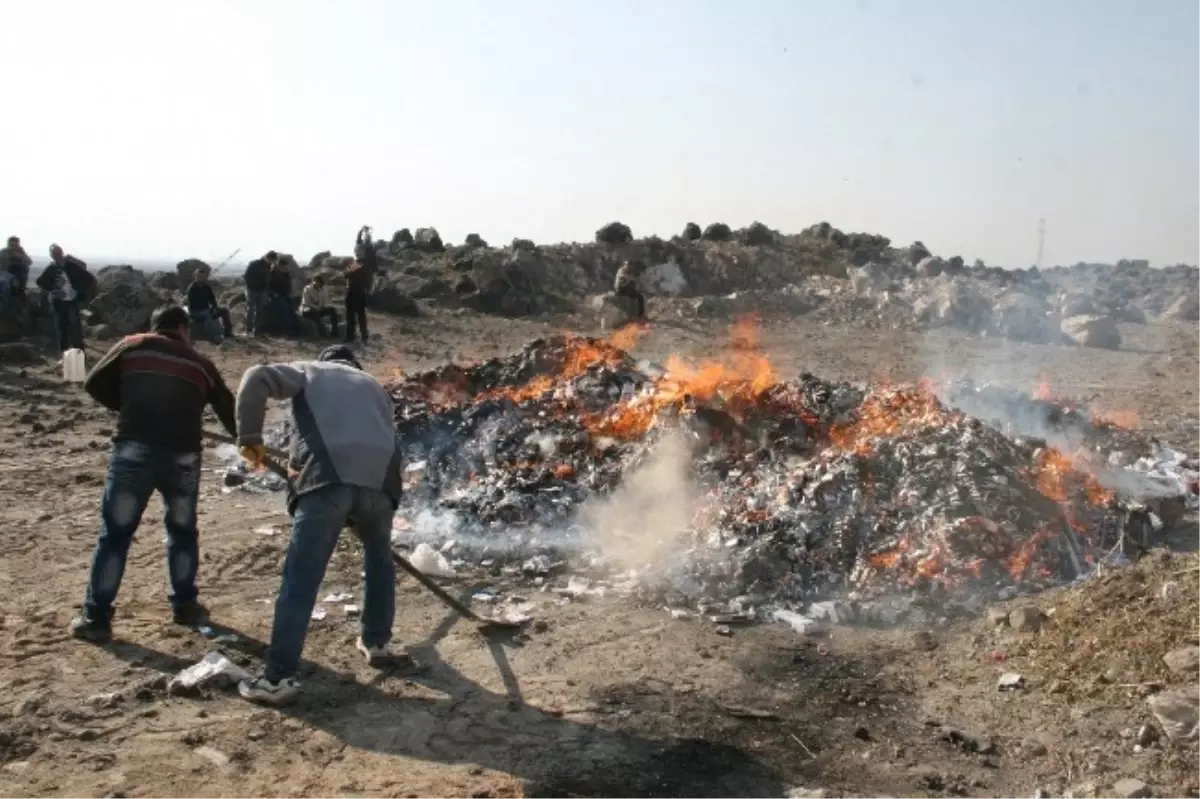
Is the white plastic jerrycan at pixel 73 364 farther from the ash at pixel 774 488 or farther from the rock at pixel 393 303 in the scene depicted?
the rock at pixel 393 303

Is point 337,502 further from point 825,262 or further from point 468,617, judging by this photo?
point 825,262

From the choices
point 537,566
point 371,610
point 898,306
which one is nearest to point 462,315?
point 898,306

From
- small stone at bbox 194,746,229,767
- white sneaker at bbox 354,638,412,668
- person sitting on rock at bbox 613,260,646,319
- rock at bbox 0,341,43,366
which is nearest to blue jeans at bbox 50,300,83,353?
rock at bbox 0,341,43,366

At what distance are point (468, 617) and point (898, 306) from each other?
19.5 meters

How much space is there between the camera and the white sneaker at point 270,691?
4387mm

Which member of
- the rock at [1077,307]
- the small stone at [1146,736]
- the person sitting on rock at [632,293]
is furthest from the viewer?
the rock at [1077,307]

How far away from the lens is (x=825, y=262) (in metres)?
29.1

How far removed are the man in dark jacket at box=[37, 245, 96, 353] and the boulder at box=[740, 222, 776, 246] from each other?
808 inches

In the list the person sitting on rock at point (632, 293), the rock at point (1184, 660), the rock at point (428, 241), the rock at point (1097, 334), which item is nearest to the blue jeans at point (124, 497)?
the rock at point (1184, 660)

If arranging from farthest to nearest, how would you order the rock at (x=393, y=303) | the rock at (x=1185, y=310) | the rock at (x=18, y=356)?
the rock at (x=1185, y=310) → the rock at (x=393, y=303) → the rock at (x=18, y=356)

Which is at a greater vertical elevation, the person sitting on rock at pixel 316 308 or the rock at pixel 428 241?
the rock at pixel 428 241

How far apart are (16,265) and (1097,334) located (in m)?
20.9

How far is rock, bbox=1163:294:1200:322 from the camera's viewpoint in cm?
2595

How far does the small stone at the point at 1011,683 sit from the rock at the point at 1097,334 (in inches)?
679
